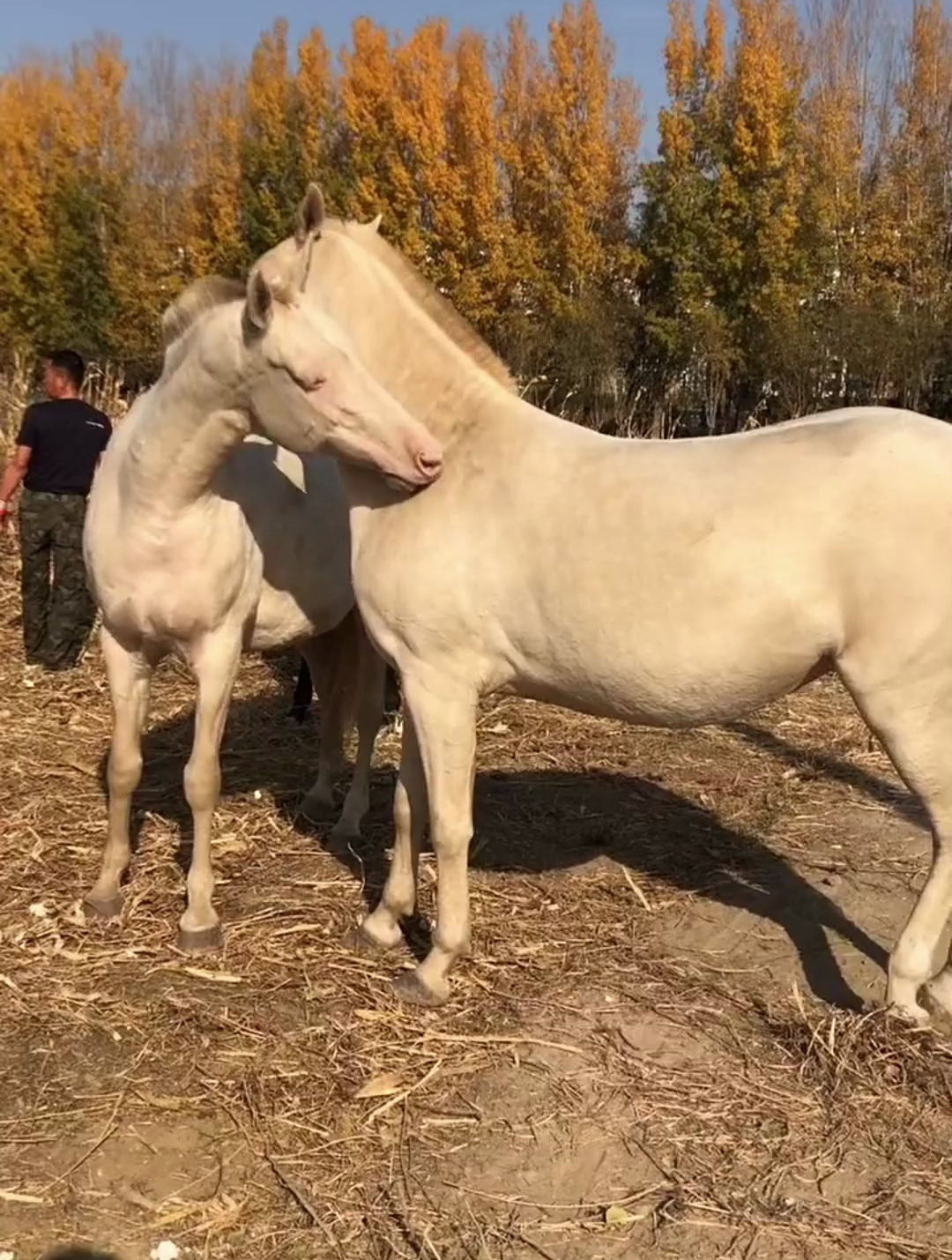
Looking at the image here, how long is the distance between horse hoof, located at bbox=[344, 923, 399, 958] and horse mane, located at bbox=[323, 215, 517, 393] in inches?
74.2

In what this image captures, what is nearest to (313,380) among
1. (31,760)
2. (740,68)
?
(31,760)

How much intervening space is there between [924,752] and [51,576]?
20.8ft

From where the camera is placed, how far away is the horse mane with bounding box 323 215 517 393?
3271 millimetres

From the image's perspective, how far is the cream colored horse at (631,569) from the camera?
277 cm

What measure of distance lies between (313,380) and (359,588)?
2.03ft

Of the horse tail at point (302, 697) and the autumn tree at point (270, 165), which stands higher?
the autumn tree at point (270, 165)

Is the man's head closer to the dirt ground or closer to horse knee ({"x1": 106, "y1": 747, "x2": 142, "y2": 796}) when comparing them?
the dirt ground

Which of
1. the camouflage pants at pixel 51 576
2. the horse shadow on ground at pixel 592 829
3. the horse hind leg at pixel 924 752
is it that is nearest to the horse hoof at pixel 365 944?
the horse shadow on ground at pixel 592 829

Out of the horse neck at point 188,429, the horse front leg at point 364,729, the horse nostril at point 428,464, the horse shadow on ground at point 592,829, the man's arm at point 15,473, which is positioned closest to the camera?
the horse nostril at point 428,464

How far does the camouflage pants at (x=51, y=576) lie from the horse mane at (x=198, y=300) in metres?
4.29

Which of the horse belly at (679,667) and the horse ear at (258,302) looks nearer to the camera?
the horse belly at (679,667)

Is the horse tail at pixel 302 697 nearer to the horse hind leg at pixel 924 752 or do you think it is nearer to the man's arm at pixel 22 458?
the man's arm at pixel 22 458

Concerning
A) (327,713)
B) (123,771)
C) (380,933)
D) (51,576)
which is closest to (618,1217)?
(380,933)

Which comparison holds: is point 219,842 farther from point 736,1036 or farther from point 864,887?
point 864,887
